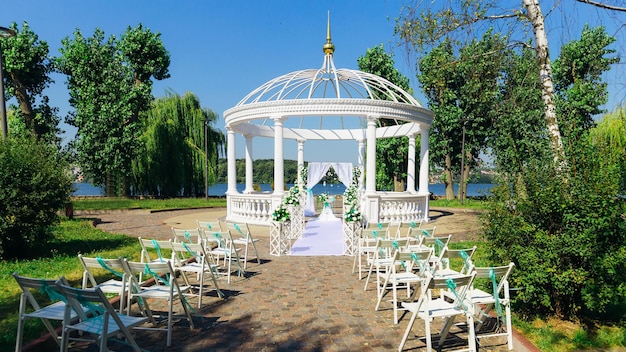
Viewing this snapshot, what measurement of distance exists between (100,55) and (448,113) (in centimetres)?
2634

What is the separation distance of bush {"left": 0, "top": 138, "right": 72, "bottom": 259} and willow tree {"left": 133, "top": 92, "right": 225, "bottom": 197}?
67.8ft

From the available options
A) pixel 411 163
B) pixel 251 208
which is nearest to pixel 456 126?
pixel 411 163

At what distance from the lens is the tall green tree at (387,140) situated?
30719mm

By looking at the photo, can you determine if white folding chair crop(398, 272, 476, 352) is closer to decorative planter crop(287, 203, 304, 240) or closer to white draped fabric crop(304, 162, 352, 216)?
decorative planter crop(287, 203, 304, 240)

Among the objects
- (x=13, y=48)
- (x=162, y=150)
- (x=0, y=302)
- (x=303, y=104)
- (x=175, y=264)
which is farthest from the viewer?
(x=162, y=150)

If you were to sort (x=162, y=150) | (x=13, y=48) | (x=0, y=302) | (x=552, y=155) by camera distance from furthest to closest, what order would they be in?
(x=162, y=150) < (x=13, y=48) < (x=0, y=302) < (x=552, y=155)

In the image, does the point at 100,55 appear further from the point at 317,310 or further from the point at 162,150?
Answer: the point at 317,310

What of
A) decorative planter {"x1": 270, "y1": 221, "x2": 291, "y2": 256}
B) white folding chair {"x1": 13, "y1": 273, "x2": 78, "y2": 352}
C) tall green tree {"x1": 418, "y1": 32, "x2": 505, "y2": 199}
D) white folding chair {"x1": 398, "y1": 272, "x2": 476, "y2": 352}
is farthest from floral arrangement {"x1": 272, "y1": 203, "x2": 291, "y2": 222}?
tall green tree {"x1": 418, "y1": 32, "x2": 505, "y2": 199}

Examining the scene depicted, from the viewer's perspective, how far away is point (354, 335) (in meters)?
4.94

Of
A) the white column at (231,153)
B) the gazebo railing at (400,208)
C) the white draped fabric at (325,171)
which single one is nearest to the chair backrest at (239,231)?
the white column at (231,153)

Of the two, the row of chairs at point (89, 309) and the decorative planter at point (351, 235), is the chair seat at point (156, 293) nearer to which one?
the row of chairs at point (89, 309)

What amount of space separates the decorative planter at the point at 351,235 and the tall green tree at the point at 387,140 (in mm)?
20656

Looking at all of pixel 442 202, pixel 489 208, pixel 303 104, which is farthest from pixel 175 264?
pixel 442 202

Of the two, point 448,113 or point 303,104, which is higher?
point 448,113
